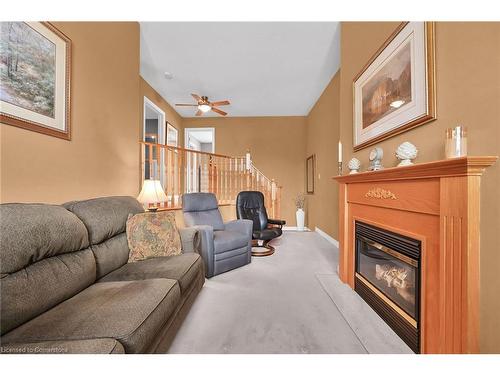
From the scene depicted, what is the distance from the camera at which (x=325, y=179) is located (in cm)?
402

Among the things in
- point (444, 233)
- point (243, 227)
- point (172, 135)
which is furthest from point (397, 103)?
point (172, 135)

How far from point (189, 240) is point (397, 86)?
228 centimetres

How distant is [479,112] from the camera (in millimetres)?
1026

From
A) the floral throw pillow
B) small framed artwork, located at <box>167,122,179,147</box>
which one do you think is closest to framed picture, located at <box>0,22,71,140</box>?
the floral throw pillow

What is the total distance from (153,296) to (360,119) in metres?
2.39

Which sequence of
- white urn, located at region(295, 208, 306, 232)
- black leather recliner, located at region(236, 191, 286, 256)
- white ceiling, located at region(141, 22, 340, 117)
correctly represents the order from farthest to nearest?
1. white urn, located at region(295, 208, 306, 232)
2. black leather recliner, located at region(236, 191, 286, 256)
3. white ceiling, located at region(141, 22, 340, 117)

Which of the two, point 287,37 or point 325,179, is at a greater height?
point 287,37

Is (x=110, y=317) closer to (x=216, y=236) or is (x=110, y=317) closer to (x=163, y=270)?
(x=163, y=270)

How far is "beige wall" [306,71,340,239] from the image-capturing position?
3.53 meters

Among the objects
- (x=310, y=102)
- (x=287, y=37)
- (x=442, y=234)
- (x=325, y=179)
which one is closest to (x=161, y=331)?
(x=442, y=234)

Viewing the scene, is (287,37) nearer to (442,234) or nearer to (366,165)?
(366,165)

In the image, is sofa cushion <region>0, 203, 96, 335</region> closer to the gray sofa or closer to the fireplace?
the gray sofa

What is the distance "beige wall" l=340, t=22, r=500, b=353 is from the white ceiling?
1.78 meters
